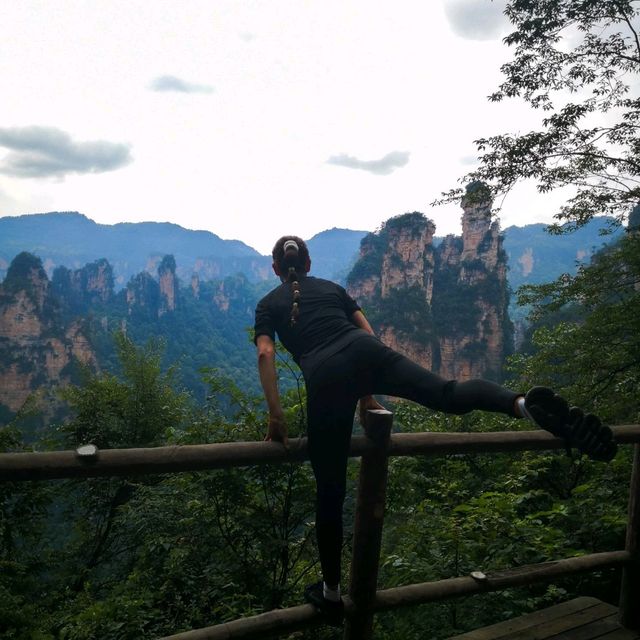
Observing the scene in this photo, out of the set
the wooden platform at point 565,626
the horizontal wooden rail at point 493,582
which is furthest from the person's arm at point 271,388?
the wooden platform at point 565,626

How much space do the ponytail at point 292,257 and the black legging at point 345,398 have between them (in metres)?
0.56

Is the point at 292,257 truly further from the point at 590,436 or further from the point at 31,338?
the point at 31,338

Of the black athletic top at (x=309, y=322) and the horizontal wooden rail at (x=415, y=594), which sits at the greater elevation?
the black athletic top at (x=309, y=322)

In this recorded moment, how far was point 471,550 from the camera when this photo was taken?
11.5 ft

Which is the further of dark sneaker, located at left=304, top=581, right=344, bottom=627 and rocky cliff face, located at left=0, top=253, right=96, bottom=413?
rocky cliff face, located at left=0, top=253, right=96, bottom=413

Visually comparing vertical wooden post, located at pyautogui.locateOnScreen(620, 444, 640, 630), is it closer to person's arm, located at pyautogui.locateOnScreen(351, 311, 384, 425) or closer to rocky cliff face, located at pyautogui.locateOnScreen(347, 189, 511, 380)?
person's arm, located at pyautogui.locateOnScreen(351, 311, 384, 425)

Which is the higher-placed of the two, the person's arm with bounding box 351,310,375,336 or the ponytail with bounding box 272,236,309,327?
the ponytail with bounding box 272,236,309,327

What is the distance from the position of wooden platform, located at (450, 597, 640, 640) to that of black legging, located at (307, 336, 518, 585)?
36.4 inches

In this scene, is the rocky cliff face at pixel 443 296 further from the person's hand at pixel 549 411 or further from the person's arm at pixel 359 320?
the person's hand at pixel 549 411

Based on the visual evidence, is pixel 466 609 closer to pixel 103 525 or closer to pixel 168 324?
pixel 103 525

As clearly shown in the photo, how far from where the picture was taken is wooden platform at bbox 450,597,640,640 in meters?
2.33

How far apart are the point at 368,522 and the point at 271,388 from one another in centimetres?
69

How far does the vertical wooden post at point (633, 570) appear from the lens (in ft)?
8.38

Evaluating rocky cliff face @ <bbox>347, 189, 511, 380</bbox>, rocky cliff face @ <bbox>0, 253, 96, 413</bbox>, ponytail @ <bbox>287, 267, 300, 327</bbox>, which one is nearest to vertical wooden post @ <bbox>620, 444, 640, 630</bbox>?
ponytail @ <bbox>287, 267, 300, 327</bbox>
